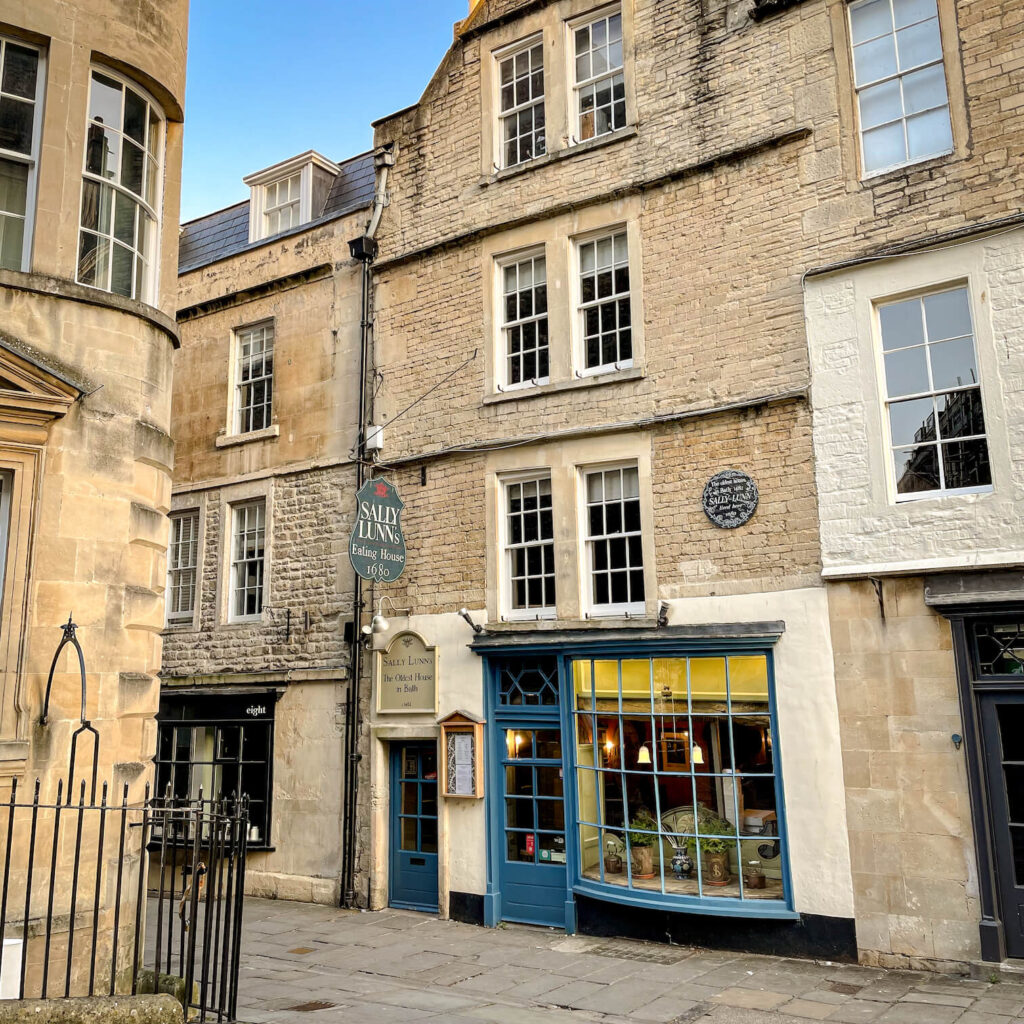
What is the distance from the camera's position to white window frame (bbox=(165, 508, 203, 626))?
1527cm

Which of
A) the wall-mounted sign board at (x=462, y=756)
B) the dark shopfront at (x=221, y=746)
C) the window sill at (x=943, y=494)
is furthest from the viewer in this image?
the dark shopfront at (x=221, y=746)

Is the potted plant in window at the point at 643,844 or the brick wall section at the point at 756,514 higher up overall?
the brick wall section at the point at 756,514

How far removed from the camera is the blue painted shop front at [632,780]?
Answer: 10016 millimetres

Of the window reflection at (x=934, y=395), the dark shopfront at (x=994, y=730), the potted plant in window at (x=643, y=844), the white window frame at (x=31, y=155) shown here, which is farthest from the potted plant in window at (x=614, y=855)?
the white window frame at (x=31, y=155)

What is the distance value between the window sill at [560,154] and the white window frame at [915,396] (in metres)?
4.07

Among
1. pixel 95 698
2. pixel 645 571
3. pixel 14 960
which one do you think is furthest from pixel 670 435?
pixel 14 960

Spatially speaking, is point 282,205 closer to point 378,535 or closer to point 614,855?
point 378,535

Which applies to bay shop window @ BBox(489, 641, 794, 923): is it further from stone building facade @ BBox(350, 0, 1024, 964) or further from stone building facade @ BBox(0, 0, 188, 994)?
stone building facade @ BBox(0, 0, 188, 994)

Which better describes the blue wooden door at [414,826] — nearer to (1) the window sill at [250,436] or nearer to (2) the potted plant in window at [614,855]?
(2) the potted plant in window at [614,855]

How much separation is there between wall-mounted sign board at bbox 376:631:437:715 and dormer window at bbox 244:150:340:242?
7432mm

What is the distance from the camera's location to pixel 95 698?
321 inches

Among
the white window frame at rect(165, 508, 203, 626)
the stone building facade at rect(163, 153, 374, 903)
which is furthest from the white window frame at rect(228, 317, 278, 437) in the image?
the white window frame at rect(165, 508, 203, 626)

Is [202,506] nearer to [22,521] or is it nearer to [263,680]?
[263,680]

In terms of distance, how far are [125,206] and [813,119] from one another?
7.33m
